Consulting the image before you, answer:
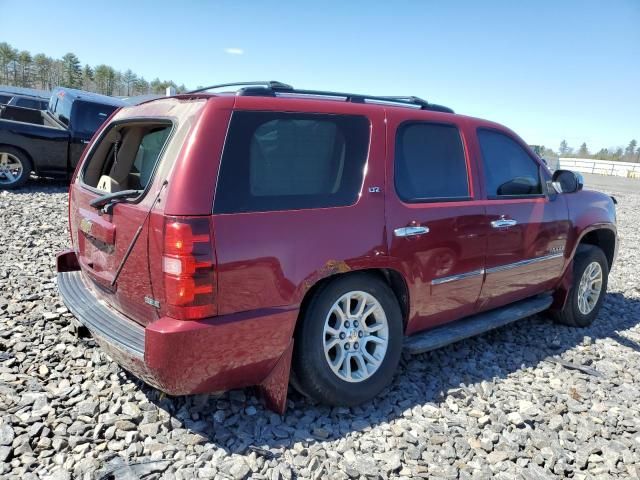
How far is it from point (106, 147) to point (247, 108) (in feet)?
4.93

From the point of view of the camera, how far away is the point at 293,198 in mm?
2664

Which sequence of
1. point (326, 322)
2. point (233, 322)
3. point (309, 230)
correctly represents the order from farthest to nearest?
point (326, 322)
point (309, 230)
point (233, 322)

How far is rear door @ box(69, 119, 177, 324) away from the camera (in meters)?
2.52

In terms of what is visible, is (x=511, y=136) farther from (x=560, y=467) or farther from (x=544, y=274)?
(x=560, y=467)

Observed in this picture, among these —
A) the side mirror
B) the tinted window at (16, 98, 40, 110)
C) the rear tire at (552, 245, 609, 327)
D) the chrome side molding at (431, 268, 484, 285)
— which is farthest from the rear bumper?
the tinted window at (16, 98, 40, 110)

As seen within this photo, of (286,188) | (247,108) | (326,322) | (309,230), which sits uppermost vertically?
(247,108)

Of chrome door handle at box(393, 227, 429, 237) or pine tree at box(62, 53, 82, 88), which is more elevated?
pine tree at box(62, 53, 82, 88)

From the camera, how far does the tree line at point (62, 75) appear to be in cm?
6309

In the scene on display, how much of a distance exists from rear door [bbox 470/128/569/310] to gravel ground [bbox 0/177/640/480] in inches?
24.2

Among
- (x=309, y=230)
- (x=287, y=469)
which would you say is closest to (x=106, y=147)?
(x=309, y=230)

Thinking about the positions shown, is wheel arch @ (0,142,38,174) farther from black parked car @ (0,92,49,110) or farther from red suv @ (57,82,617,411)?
red suv @ (57,82,617,411)

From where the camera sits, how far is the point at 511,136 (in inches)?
161

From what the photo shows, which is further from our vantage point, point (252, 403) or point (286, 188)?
point (252, 403)

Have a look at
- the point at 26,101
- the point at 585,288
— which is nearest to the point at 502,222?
the point at 585,288
